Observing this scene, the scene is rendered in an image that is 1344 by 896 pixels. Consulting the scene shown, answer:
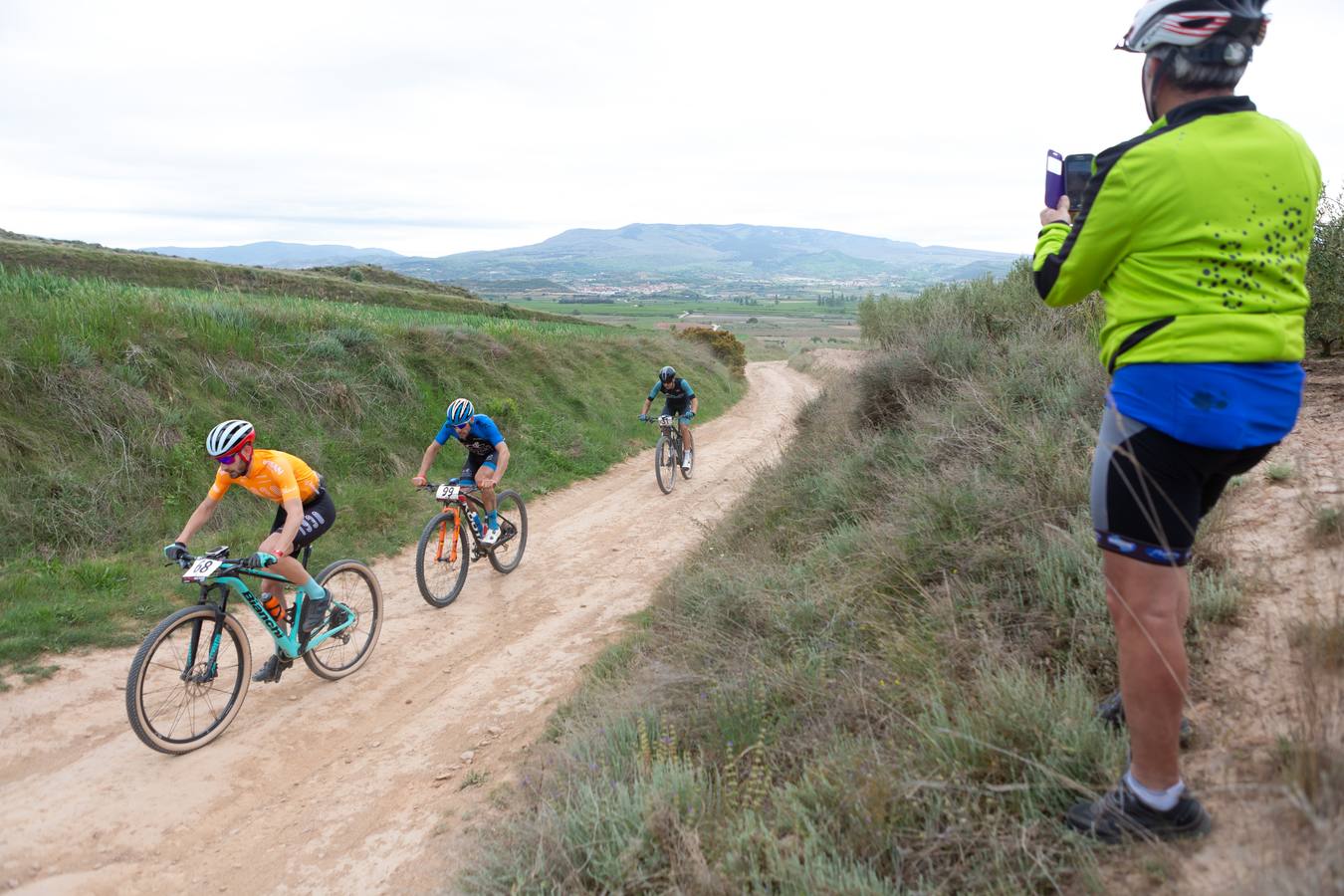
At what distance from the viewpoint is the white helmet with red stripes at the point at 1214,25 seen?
2221mm

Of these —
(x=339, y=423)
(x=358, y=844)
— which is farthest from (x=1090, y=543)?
(x=339, y=423)

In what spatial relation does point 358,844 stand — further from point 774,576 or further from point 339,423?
point 339,423

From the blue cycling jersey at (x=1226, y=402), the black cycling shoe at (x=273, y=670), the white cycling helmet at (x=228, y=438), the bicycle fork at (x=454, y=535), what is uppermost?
the blue cycling jersey at (x=1226, y=402)

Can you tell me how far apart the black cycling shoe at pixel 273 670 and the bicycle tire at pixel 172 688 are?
0.18m

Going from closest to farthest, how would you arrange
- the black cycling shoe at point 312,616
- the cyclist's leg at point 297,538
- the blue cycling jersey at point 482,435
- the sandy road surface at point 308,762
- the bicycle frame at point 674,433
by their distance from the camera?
the sandy road surface at point 308,762
the cyclist's leg at point 297,538
the black cycling shoe at point 312,616
the blue cycling jersey at point 482,435
the bicycle frame at point 674,433

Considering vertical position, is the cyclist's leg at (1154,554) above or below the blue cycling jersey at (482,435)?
above

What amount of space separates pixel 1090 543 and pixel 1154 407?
6.81 feet

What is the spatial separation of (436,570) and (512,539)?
4.27 feet

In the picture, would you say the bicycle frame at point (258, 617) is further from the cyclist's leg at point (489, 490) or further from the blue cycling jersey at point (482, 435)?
the blue cycling jersey at point (482, 435)

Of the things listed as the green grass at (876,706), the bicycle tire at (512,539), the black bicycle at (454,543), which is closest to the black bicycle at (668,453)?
the bicycle tire at (512,539)

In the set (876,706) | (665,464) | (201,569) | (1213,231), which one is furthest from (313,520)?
(665,464)

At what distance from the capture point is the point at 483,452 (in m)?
9.18

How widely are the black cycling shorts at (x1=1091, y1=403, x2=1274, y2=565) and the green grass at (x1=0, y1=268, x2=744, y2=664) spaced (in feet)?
25.9

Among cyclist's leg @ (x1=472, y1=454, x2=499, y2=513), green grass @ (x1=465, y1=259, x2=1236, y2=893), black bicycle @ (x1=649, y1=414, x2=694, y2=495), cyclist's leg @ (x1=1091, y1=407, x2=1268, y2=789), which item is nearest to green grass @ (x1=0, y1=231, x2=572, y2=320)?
black bicycle @ (x1=649, y1=414, x2=694, y2=495)
